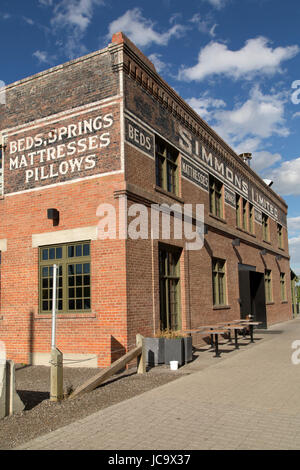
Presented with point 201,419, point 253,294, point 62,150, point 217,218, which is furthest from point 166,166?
point 253,294

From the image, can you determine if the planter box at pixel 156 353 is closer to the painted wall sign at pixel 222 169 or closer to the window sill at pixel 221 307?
the window sill at pixel 221 307

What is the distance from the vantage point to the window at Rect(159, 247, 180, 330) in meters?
12.7

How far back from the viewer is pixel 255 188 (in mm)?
24609

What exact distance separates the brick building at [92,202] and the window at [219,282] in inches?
81.3

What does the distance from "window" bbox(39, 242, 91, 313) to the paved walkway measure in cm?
357

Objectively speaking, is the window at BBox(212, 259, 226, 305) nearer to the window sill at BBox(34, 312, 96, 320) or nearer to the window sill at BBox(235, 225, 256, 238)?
the window sill at BBox(235, 225, 256, 238)

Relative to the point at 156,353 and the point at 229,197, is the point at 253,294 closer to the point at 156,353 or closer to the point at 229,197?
the point at 229,197

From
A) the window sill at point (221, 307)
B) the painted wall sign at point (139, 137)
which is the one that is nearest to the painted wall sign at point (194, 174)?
the painted wall sign at point (139, 137)

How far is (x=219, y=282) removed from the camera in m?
17.4

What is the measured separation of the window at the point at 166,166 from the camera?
13.3 meters

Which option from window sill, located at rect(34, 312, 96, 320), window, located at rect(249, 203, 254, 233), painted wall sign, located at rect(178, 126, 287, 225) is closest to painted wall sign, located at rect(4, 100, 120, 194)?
window sill, located at rect(34, 312, 96, 320)

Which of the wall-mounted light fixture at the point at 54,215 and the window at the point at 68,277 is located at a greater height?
the wall-mounted light fixture at the point at 54,215

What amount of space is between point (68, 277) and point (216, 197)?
8.90m
